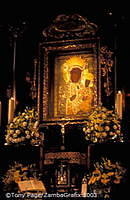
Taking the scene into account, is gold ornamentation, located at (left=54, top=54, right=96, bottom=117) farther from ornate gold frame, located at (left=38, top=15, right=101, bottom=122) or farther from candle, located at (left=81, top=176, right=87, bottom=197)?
candle, located at (left=81, top=176, right=87, bottom=197)

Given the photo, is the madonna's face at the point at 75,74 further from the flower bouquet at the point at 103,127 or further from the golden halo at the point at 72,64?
the flower bouquet at the point at 103,127

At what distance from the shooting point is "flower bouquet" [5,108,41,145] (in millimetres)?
10836

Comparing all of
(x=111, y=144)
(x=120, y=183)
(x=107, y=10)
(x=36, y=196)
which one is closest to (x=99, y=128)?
(x=111, y=144)

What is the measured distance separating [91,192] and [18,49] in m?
3.55

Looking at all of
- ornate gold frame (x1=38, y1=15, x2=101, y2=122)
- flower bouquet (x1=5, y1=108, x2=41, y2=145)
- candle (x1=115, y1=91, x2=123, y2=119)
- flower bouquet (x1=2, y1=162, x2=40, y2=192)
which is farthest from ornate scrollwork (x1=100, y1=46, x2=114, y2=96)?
flower bouquet (x1=2, y1=162, x2=40, y2=192)

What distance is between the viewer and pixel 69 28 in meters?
11.4

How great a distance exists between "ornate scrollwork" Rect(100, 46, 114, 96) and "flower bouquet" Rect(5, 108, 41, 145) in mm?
1535

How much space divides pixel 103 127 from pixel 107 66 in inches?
51.9

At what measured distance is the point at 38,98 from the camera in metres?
11.2

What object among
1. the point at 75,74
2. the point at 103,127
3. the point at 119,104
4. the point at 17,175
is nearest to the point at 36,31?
the point at 75,74

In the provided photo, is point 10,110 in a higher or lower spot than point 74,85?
lower

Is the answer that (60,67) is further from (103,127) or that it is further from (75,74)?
(103,127)

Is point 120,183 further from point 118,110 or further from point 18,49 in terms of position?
point 18,49

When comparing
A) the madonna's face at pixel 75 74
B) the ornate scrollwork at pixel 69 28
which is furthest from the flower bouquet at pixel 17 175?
the ornate scrollwork at pixel 69 28
